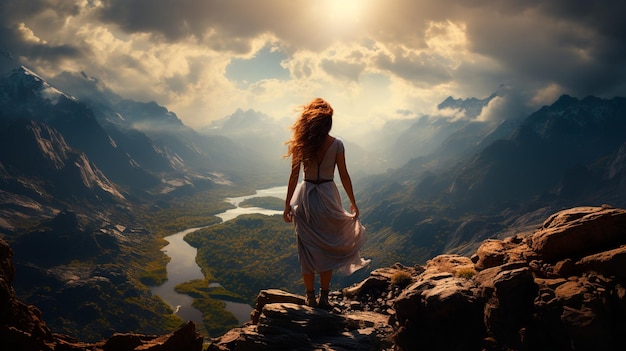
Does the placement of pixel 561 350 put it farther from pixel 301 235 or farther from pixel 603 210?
pixel 301 235

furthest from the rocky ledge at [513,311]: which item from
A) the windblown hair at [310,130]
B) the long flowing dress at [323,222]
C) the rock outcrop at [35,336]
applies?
the windblown hair at [310,130]

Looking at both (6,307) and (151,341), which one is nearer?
(6,307)

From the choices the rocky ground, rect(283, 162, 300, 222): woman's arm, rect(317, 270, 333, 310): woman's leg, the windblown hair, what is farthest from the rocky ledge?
the windblown hair

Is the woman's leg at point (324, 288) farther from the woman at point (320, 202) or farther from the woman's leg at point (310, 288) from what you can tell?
the woman's leg at point (310, 288)

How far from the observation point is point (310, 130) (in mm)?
11086

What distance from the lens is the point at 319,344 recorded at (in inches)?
396

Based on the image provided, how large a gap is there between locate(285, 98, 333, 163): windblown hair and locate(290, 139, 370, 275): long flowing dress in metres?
0.38

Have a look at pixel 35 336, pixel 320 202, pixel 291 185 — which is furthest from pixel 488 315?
pixel 35 336

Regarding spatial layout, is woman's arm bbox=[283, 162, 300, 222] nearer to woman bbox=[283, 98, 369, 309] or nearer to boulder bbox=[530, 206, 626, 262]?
woman bbox=[283, 98, 369, 309]

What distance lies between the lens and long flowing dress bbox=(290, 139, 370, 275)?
11391mm

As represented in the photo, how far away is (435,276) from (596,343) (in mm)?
4739

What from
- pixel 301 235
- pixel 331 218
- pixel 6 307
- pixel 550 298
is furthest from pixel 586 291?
pixel 6 307

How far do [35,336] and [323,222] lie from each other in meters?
8.01

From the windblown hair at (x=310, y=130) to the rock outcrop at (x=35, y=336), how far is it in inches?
252
